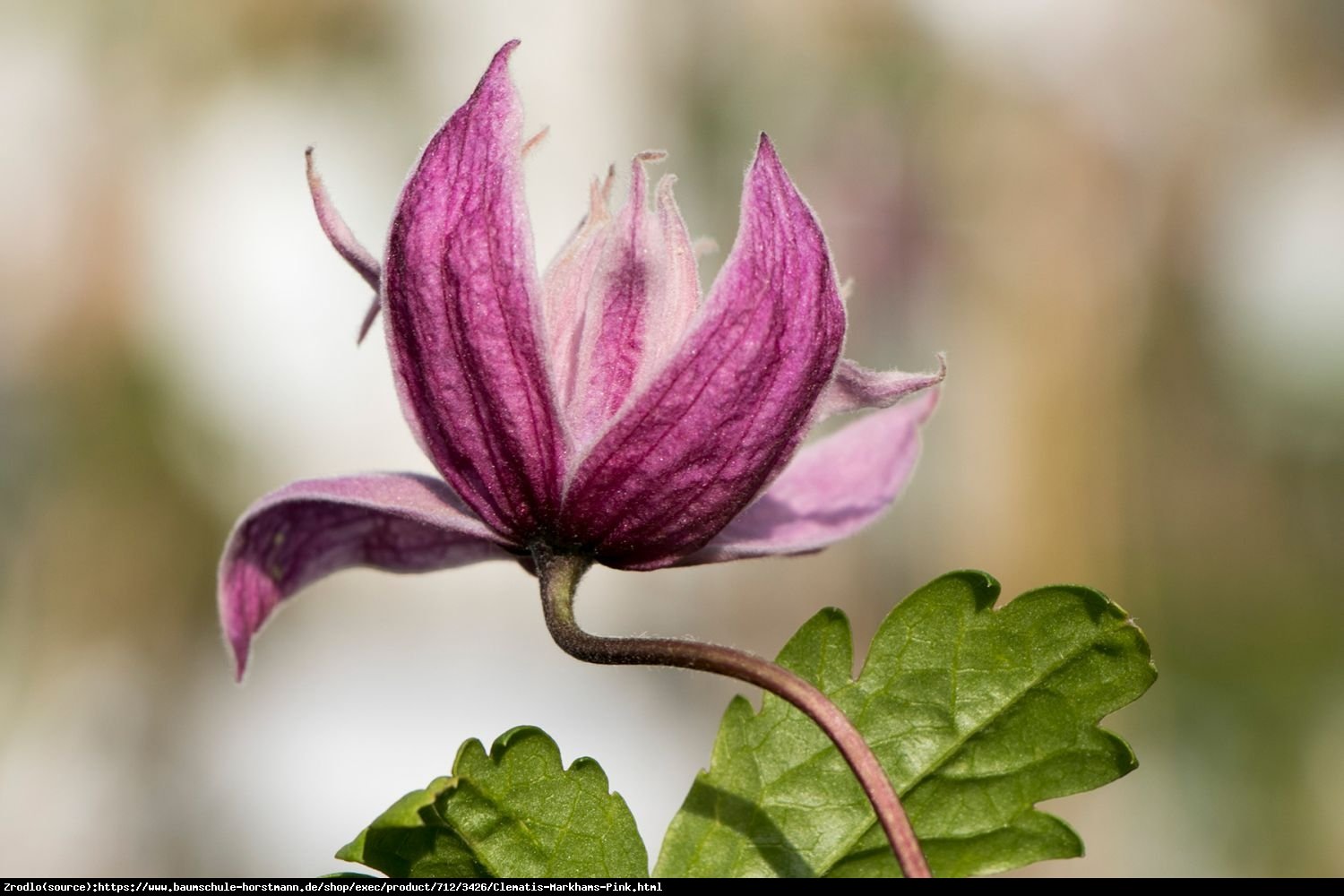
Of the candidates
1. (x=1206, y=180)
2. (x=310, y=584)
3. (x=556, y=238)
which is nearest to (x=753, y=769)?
(x=310, y=584)

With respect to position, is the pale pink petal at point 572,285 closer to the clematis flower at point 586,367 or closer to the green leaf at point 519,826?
the clematis flower at point 586,367

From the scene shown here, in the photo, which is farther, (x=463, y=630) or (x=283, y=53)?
(x=283, y=53)

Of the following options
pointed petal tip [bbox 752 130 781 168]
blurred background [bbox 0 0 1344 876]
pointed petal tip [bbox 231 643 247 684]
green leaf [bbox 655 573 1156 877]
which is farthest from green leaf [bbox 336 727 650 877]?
blurred background [bbox 0 0 1344 876]

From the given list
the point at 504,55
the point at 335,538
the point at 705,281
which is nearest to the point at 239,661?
the point at 335,538

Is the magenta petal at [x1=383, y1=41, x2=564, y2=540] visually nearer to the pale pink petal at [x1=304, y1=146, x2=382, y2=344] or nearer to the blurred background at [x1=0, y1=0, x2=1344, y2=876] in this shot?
the pale pink petal at [x1=304, y1=146, x2=382, y2=344]

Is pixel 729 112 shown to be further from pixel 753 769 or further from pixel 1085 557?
pixel 753 769
